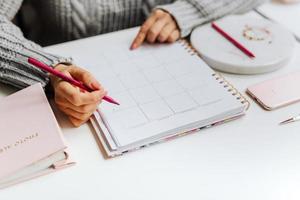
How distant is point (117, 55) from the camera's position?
0.78 metres

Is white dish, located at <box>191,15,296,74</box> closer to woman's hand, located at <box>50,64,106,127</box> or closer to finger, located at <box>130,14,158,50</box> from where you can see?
finger, located at <box>130,14,158,50</box>

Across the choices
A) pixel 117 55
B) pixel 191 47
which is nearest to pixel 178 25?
pixel 191 47

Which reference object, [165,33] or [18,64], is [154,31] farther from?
[18,64]

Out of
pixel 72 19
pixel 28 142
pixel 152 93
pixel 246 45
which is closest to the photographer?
pixel 28 142

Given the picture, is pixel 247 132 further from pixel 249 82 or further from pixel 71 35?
pixel 71 35

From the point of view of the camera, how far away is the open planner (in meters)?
0.61

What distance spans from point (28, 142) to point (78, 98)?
4.1 inches

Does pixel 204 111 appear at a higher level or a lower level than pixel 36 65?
lower

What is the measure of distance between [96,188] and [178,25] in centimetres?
45

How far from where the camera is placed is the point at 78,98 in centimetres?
60

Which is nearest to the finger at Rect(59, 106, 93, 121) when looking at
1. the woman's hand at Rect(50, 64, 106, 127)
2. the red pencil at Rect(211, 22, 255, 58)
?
the woman's hand at Rect(50, 64, 106, 127)

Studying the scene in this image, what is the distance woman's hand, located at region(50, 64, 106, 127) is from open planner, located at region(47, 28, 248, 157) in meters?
0.03

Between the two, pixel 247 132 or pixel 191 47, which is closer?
pixel 247 132

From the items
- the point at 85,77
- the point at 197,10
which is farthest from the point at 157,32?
the point at 85,77
